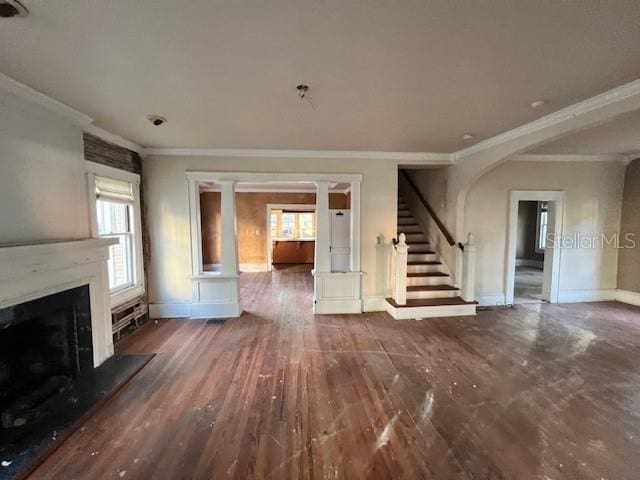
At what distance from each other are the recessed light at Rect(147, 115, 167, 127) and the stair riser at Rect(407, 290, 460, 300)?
4.08m

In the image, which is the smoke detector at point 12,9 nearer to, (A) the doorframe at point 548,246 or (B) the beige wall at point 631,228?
(A) the doorframe at point 548,246

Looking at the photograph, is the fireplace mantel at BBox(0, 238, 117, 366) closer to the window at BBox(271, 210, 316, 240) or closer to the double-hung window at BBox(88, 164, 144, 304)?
the double-hung window at BBox(88, 164, 144, 304)

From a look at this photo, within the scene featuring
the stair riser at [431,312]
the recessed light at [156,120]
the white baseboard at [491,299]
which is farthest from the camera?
the white baseboard at [491,299]

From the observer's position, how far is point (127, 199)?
150 inches

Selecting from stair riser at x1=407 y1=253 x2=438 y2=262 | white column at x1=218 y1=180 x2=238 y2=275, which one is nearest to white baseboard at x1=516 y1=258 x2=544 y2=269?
stair riser at x1=407 y1=253 x2=438 y2=262

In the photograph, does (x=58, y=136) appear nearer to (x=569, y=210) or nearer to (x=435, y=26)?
(x=435, y=26)

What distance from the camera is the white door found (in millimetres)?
5004

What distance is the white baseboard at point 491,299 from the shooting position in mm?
4988

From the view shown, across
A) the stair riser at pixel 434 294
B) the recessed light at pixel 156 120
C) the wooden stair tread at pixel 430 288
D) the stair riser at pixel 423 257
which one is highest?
the recessed light at pixel 156 120

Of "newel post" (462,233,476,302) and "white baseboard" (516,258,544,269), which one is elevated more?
"newel post" (462,233,476,302)

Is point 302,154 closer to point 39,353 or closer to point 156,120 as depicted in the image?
point 156,120

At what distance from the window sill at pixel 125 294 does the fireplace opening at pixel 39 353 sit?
0.75 meters

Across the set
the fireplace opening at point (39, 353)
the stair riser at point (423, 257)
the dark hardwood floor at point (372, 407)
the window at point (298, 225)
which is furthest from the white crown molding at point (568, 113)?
the window at point (298, 225)

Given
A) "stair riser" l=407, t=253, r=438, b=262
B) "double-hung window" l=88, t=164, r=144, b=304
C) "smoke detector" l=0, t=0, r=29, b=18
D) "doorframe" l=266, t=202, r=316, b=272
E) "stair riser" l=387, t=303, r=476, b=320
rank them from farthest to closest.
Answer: "doorframe" l=266, t=202, r=316, b=272 < "stair riser" l=407, t=253, r=438, b=262 < "stair riser" l=387, t=303, r=476, b=320 < "double-hung window" l=88, t=164, r=144, b=304 < "smoke detector" l=0, t=0, r=29, b=18
